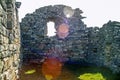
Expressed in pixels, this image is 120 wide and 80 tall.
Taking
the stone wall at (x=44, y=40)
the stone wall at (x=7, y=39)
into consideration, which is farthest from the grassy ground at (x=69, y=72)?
the stone wall at (x=7, y=39)

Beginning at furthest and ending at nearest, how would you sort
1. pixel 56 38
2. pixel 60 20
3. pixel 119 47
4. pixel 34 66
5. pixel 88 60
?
1. pixel 60 20
2. pixel 56 38
3. pixel 88 60
4. pixel 34 66
5. pixel 119 47

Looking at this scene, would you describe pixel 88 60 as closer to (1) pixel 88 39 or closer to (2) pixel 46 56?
(1) pixel 88 39

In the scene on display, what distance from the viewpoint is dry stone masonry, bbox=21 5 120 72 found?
56.3 ft

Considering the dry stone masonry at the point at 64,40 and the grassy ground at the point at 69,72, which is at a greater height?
the dry stone masonry at the point at 64,40

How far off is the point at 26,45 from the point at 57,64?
10.8 ft

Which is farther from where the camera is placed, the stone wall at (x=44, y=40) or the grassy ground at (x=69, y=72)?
the stone wall at (x=44, y=40)

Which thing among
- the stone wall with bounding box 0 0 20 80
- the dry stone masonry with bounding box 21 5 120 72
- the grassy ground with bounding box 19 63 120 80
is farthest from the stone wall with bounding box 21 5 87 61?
the stone wall with bounding box 0 0 20 80

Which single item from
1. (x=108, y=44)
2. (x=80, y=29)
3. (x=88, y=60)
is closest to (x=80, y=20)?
(x=80, y=29)

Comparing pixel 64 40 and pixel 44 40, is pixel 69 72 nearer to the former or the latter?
pixel 64 40

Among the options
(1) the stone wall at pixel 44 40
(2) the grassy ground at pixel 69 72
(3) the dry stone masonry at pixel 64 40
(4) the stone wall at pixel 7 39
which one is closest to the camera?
(4) the stone wall at pixel 7 39

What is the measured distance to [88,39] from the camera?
61.9 ft

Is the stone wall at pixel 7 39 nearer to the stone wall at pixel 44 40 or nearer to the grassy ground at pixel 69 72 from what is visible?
the grassy ground at pixel 69 72

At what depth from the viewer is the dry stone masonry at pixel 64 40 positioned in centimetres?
1717

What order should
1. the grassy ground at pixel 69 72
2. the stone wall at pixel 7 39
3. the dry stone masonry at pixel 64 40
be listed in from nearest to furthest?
the stone wall at pixel 7 39, the grassy ground at pixel 69 72, the dry stone masonry at pixel 64 40
